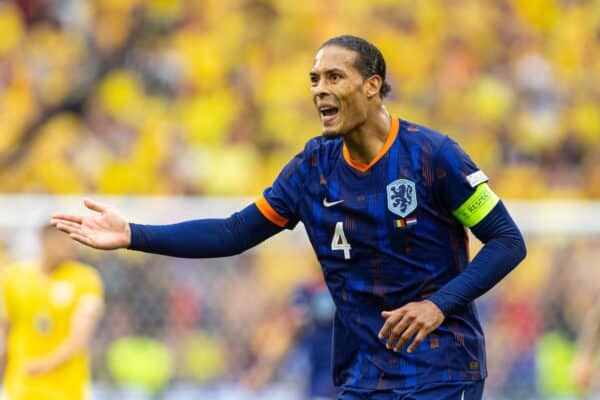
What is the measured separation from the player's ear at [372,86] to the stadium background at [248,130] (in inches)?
214

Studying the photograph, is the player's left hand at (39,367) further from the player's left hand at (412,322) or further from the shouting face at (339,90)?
the player's left hand at (412,322)

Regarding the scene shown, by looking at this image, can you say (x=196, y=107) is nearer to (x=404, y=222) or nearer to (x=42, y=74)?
(x=42, y=74)

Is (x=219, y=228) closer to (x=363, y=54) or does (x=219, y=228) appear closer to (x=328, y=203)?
(x=328, y=203)

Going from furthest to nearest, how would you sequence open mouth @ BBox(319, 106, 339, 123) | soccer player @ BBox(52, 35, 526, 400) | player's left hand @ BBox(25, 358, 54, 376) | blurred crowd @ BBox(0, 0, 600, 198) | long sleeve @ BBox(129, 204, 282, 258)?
1. blurred crowd @ BBox(0, 0, 600, 198)
2. player's left hand @ BBox(25, 358, 54, 376)
3. long sleeve @ BBox(129, 204, 282, 258)
4. open mouth @ BBox(319, 106, 339, 123)
5. soccer player @ BBox(52, 35, 526, 400)

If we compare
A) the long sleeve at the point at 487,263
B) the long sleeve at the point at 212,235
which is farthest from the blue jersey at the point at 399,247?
the long sleeve at the point at 212,235

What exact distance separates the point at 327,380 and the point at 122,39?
656 cm

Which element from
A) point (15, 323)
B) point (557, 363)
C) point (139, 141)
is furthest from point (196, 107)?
point (15, 323)

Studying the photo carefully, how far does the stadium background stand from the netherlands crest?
550cm

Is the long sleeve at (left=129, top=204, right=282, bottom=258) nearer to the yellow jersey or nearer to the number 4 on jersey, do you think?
the number 4 on jersey

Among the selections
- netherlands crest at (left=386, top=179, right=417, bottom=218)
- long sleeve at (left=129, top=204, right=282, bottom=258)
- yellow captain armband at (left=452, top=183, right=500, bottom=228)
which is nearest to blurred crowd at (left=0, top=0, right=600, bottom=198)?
long sleeve at (left=129, top=204, right=282, bottom=258)

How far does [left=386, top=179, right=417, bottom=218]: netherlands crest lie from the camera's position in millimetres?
4621

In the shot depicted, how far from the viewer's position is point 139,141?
13.1 meters

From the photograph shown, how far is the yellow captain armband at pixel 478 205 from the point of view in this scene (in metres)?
4.53

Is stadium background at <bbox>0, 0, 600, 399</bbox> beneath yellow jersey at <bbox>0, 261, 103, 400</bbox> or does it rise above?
above
